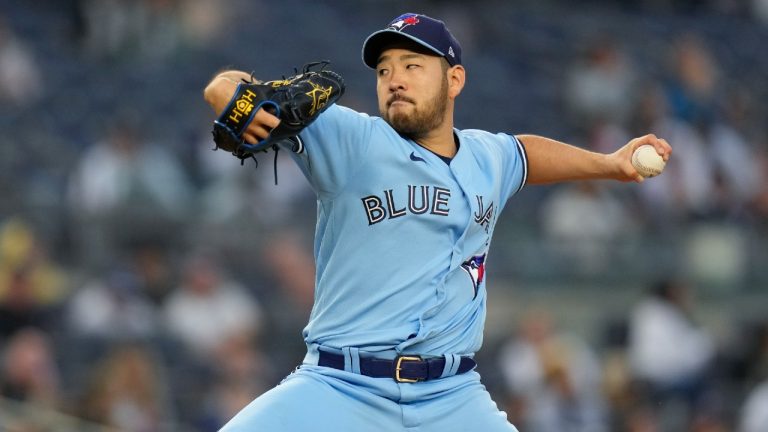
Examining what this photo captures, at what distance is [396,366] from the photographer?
4613 millimetres

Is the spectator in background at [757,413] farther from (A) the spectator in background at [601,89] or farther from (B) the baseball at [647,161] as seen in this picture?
(B) the baseball at [647,161]

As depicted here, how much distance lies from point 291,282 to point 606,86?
15.1 ft

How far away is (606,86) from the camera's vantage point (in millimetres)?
14094

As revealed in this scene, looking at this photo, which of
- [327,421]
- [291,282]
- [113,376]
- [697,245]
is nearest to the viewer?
[327,421]

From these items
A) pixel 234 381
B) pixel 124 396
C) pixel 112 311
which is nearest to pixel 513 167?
pixel 124 396

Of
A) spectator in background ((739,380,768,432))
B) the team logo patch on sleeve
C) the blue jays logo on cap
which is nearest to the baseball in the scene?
the team logo patch on sleeve

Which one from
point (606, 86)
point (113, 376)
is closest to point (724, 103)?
point (606, 86)

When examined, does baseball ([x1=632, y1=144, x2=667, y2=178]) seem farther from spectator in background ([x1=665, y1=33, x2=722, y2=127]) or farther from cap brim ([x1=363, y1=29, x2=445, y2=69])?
spectator in background ([x1=665, y1=33, x2=722, y2=127])

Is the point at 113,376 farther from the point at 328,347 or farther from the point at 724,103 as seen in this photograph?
the point at 724,103

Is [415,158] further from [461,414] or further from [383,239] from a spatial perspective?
[461,414]

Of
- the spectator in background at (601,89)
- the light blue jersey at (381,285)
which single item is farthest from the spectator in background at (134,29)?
the light blue jersey at (381,285)

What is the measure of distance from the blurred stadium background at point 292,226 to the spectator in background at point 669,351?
0.06 ft

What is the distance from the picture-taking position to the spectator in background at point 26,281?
9453 millimetres

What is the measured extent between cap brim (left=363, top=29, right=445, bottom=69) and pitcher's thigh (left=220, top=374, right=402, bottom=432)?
1.09 metres
